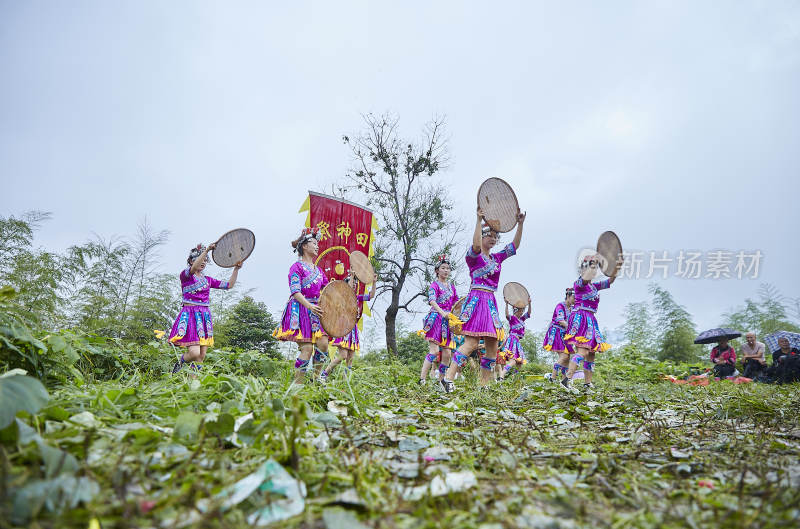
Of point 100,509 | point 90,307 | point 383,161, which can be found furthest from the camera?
point 383,161

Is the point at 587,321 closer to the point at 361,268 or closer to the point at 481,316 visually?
the point at 481,316

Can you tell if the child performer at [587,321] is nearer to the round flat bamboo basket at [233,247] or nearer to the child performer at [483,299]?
the child performer at [483,299]

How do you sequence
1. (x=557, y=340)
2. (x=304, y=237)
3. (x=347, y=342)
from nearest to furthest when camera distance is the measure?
(x=304, y=237)
(x=347, y=342)
(x=557, y=340)

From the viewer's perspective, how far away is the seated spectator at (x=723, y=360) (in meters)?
9.84

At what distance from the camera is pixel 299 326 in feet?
14.8

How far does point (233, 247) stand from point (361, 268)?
74.9 inches

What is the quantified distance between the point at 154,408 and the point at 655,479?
1820mm

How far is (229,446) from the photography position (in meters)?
1.44

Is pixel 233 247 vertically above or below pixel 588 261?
below

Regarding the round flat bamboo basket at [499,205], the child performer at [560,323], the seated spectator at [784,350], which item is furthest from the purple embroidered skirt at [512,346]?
the round flat bamboo basket at [499,205]

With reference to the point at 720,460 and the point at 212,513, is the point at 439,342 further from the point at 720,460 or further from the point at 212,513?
the point at 212,513

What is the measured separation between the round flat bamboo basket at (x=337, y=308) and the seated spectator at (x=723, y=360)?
30.4ft

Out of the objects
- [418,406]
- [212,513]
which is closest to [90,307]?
[418,406]

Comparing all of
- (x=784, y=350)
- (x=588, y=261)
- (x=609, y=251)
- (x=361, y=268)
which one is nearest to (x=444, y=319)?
(x=361, y=268)
